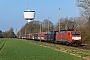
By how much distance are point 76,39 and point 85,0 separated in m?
14.4

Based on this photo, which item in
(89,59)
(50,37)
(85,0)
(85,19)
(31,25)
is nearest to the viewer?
(89,59)

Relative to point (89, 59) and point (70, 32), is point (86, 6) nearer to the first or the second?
point (70, 32)

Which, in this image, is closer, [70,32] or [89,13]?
[70,32]

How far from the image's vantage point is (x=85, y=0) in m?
65.0

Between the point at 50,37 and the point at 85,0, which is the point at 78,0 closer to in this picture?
the point at 85,0

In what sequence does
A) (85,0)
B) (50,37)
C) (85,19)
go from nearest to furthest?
1. (85,0)
2. (85,19)
3. (50,37)

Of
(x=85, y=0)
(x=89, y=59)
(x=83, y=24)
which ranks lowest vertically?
(x=89, y=59)

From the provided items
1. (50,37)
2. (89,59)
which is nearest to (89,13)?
(50,37)

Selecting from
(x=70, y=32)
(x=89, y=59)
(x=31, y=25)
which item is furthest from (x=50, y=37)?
(x=31, y=25)

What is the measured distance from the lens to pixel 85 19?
69.4 metres

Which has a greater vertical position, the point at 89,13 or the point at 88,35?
the point at 89,13

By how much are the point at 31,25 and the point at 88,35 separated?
117046 millimetres

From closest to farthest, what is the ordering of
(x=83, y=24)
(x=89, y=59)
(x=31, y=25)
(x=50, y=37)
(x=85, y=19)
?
(x=89, y=59) → (x=85, y=19) → (x=83, y=24) → (x=50, y=37) → (x=31, y=25)

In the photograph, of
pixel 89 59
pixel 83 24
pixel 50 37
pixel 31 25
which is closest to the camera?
pixel 89 59
